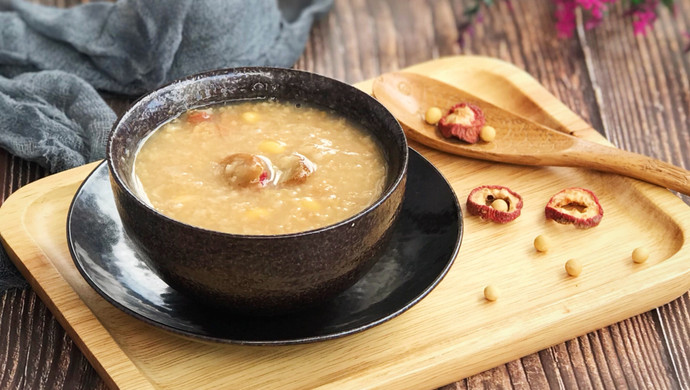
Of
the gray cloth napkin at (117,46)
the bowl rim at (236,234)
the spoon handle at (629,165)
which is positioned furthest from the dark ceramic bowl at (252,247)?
the gray cloth napkin at (117,46)

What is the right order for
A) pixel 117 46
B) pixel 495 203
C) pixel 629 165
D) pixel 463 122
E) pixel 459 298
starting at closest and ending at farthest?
pixel 459 298 < pixel 495 203 < pixel 629 165 < pixel 463 122 < pixel 117 46

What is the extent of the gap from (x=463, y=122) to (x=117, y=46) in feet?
3.84

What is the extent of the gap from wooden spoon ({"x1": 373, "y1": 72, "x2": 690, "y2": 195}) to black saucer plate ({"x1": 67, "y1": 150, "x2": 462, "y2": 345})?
360 millimetres

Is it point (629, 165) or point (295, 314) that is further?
point (629, 165)

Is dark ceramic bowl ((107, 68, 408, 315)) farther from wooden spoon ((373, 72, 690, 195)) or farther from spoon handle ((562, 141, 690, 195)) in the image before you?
spoon handle ((562, 141, 690, 195))

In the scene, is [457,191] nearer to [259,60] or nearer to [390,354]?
[390,354]

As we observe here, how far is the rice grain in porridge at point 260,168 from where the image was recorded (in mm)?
1847

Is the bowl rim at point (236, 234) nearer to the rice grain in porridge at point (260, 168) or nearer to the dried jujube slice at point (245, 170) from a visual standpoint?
the rice grain in porridge at point (260, 168)

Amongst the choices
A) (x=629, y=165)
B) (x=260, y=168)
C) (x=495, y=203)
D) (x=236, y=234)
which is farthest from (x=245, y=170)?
(x=629, y=165)

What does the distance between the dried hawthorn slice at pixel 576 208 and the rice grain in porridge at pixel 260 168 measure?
0.53 m

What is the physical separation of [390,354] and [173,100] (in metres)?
0.74

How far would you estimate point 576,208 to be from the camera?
92.9 inches

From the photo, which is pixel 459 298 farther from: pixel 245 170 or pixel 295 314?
pixel 245 170

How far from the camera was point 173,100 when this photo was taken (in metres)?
2.11
